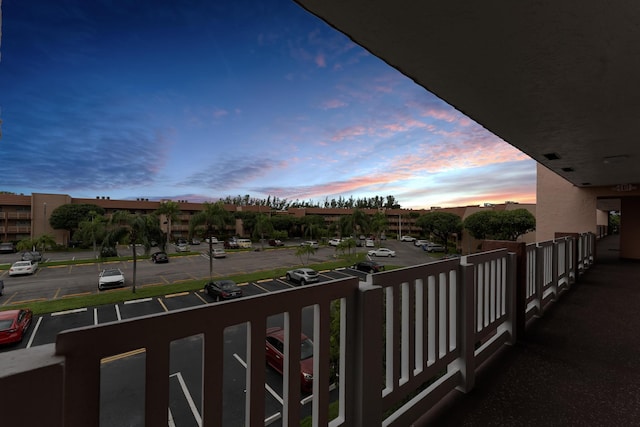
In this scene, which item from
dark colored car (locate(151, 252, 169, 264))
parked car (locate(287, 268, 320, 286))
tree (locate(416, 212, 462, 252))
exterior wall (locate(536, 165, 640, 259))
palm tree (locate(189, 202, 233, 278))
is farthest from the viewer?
tree (locate(416, 212, 462, 252))

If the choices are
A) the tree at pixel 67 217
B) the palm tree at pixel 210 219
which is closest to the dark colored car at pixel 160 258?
the palm tree at pixel 210 219

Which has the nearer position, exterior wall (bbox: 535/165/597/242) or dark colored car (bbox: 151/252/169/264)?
exterior wall (bbox: 535/165/597/242)

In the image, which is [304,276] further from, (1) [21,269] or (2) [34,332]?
(1) [21,269]

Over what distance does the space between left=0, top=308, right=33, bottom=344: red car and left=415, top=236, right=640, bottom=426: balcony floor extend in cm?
1118

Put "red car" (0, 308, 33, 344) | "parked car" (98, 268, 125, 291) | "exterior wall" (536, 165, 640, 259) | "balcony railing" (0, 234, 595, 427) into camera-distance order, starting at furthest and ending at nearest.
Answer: "parked car" (98, 268, 125, 291) → "exterior wall" (536, 165, 640, 259) → "red car" (0, 308, 33, 344) → "balcony railing" (0, 234, 595, 427)

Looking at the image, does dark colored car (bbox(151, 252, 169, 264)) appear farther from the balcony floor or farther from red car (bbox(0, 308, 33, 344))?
the balcony floor

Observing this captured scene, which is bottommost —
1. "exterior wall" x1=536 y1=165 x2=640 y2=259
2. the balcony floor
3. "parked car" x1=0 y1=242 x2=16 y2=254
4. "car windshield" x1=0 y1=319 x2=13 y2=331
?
"parked car" x1=0 y1=242 x2=16 y2=254

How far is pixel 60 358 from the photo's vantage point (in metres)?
0.60

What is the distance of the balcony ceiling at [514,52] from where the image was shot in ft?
5.05

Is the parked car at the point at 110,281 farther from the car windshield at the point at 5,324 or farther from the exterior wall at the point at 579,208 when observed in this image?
the exterior wall at the point at 579,208

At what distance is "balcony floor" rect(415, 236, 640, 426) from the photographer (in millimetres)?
1697

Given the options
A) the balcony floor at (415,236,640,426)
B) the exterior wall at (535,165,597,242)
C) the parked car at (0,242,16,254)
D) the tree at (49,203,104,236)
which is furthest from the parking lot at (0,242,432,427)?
the tree at (49,203,104,236)

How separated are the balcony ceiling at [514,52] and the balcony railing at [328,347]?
1490 mm

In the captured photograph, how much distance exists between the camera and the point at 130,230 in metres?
14.3
